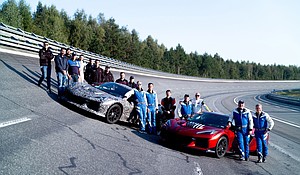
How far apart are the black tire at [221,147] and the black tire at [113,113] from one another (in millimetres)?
3442

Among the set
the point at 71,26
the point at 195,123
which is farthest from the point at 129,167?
the point at 71,26

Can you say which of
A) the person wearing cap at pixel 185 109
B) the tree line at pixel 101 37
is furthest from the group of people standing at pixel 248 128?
the tree line at pixel 101 37

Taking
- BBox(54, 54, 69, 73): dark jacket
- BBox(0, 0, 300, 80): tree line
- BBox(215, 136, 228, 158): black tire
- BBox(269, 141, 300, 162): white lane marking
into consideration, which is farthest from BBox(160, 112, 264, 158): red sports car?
BBox(0, 0, 300, 80): tree line

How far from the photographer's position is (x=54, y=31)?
69.1 meters

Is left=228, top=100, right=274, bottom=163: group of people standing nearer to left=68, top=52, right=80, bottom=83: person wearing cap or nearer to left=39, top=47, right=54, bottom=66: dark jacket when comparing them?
left=68, top=52, right=80, bottom=83: person wearing cap

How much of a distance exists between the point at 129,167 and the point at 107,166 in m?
0.46

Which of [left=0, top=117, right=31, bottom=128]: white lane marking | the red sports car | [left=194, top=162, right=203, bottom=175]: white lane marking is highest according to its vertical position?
[left=0, top=117, right=31, bottom=128]: white lane marking

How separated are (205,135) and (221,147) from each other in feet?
2.05

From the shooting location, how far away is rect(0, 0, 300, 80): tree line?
68.2 meters

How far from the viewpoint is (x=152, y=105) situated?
10.8m

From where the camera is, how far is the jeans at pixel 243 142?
28.9ft

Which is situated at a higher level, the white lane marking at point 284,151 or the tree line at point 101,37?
the tree line at point 101,37

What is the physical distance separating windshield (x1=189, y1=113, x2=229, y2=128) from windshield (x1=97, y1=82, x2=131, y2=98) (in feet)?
8.64

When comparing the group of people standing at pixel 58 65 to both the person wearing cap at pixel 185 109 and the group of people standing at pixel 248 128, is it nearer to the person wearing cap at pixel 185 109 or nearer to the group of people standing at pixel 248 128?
the person wearing cap at pixel 185 109
